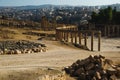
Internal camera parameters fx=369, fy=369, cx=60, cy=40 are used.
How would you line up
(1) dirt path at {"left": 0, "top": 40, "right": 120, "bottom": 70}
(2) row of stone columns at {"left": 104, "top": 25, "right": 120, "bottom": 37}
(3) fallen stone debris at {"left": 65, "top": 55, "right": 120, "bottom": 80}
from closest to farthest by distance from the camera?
(3) fallen stone debris at {"left": 65, "top": 55, "right": 120, "bottom": 80}, (1) dirt path at {"left": 0, "top": 40, "right": 120, "bottom": 70}, (2) row of stone columns at {"left": 104, "top": 25, "right": 120, "bottom": 37}

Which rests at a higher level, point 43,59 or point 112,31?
point 43,59

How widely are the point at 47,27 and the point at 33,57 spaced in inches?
1399

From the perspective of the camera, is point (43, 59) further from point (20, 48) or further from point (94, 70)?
point (94, 70)

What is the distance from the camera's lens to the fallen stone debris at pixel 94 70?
23.8 meters

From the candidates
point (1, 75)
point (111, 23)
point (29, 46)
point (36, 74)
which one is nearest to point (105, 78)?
point (36, 74)

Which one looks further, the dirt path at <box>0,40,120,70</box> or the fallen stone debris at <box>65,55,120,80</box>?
the dirt path at <box>0,40,120,70</box>

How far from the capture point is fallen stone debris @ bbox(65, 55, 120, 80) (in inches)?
938

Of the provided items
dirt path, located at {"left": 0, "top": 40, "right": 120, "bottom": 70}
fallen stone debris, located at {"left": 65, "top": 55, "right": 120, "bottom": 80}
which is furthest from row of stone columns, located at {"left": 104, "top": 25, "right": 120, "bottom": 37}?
fallen stone debris, located at {"left": 65, "top": 55, "right": 120, "bottom": 80}

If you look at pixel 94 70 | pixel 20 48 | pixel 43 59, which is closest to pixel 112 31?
pixel 20 48

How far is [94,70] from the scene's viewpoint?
2416cm

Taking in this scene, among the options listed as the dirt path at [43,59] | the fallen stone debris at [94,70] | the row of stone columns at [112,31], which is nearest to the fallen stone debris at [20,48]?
the dirt path at [43,59]

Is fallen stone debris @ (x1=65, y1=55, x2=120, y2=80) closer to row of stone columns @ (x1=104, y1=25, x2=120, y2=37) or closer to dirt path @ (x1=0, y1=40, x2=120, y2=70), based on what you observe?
dirt path @ (x1=0, y1=40, x2=120, y2=70)

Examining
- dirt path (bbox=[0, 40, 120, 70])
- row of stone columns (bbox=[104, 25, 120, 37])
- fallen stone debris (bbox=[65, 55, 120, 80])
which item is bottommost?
row of stone columns (bbox=[104, 25, 120, 37])

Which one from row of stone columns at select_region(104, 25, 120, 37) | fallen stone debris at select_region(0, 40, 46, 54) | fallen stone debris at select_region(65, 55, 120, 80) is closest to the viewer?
fallen stone debris at select_region(65, 55, 120, 80)
